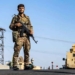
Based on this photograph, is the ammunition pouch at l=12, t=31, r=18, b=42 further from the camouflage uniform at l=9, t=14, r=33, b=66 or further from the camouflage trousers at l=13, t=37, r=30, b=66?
the camouflage trousers at l=13, t=37, r=30, b=66

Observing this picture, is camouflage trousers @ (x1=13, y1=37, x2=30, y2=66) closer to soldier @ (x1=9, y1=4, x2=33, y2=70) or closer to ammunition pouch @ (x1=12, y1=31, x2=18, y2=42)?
soldier @ (x1=9, y1=4, x2=33, y2=70)

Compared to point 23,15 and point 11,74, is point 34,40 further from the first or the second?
point 11,74


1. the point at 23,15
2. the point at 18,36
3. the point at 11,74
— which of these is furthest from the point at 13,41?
the point at 11,74

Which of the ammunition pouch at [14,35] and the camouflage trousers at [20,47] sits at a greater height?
the ammunition pouch at [14,35]

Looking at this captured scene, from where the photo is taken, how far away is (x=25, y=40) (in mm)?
10188

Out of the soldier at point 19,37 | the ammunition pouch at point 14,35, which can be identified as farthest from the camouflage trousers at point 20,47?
the ammunition pouch at point 14,35

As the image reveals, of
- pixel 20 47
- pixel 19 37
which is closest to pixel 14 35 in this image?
pixel 19 37

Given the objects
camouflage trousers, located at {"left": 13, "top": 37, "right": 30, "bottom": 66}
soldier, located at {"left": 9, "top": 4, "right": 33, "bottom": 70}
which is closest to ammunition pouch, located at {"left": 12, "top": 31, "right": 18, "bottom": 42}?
soldier, located at {"left": 9, "top": 4, "right": 33, "bottom": 70}

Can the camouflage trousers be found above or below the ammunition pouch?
below

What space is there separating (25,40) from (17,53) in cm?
48

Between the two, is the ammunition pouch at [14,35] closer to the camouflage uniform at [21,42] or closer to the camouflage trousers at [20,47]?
the camouflage uniform at [21,42]

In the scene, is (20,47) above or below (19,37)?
below

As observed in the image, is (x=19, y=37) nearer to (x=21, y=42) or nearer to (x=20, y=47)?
(x=21, y=42)

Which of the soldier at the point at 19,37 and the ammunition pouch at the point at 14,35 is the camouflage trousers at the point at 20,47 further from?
the ammunition pouch at the point at 14,35
